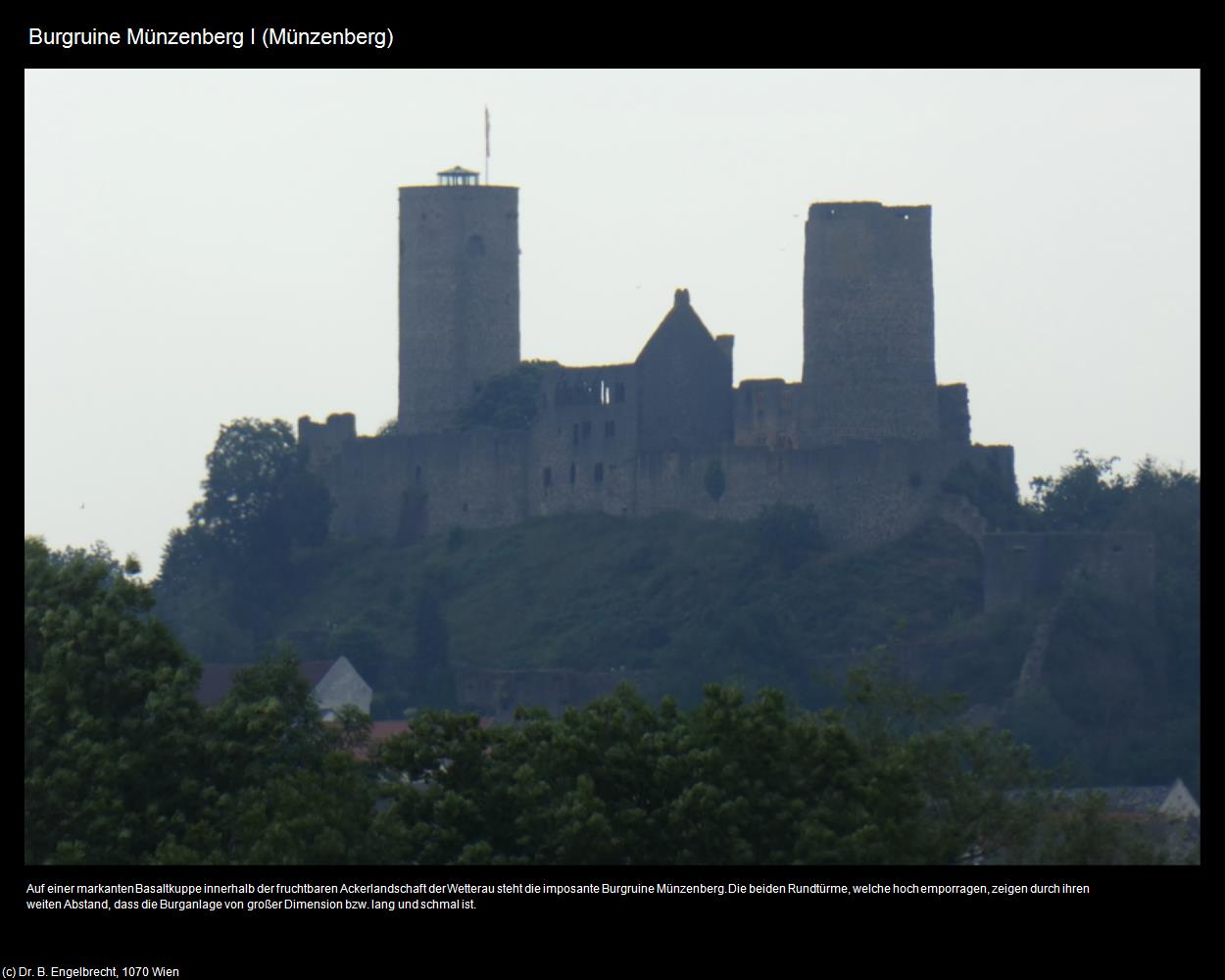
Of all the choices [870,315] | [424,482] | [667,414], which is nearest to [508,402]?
[424,482]

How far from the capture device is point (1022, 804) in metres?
33.3

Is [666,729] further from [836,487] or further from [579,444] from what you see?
[579,444]

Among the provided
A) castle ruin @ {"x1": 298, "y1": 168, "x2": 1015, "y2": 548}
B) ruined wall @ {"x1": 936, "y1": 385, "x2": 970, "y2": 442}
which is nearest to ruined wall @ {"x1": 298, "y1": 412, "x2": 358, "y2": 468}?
castle ruin @ {"x1": 298, "y1": 168, "x2": 1015, "y2": 548}

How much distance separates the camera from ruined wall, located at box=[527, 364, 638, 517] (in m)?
67.9

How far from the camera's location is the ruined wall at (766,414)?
2598 inches

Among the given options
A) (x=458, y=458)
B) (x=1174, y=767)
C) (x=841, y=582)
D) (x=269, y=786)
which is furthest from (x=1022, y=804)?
(x=458, y=458)

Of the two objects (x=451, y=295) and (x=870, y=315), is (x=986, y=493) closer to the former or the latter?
(x=870, y=315)

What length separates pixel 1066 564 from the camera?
2420 inches

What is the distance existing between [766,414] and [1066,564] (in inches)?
307

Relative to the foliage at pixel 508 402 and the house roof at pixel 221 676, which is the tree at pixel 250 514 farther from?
the house roof at pixel 221 676

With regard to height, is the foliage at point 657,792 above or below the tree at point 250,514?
below

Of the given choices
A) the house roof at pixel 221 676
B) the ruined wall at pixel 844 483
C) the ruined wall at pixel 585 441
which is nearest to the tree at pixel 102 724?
the house roof at pixel 221 676

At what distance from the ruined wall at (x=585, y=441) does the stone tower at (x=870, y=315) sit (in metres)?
4.94

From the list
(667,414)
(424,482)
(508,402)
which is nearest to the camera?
(667,414)
